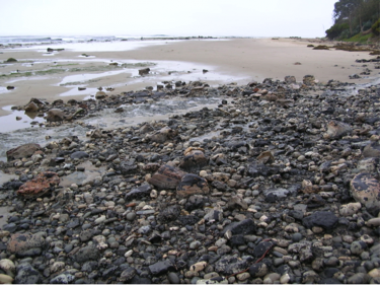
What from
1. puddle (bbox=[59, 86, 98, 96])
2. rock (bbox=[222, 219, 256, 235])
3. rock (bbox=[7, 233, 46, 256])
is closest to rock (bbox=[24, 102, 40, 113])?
puddle (bbox=[59, 86, 98, 96])

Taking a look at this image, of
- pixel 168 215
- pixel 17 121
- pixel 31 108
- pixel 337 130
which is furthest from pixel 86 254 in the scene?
Result: pixel 31 108

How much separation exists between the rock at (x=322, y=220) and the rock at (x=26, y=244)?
Result: 2.44 meters

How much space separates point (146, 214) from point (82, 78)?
10.4 metres

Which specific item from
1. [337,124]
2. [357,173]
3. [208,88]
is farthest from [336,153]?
[208,88]

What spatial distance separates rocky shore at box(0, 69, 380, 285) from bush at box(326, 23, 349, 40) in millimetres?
54736

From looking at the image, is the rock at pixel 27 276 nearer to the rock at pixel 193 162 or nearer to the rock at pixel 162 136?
the rock at pixel 193 162

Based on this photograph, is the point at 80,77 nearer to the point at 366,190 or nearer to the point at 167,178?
the point at 167,178

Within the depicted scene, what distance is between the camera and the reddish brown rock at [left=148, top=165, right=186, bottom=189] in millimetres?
3312

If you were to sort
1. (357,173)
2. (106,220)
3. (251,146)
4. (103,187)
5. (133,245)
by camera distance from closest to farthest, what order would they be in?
(133,245)
(106,220)
(357,173)
(103,187)
(251,146)

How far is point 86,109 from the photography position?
281 inches

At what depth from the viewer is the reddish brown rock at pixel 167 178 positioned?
3312mm

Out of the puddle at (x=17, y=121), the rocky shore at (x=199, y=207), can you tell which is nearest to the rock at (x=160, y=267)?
the rocky shore at (x=199, y=207)

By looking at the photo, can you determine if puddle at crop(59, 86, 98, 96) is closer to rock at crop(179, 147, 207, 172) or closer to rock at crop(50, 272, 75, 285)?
rock at crop(179, 147, 207, 172)

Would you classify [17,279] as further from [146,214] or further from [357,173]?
[357,173]
